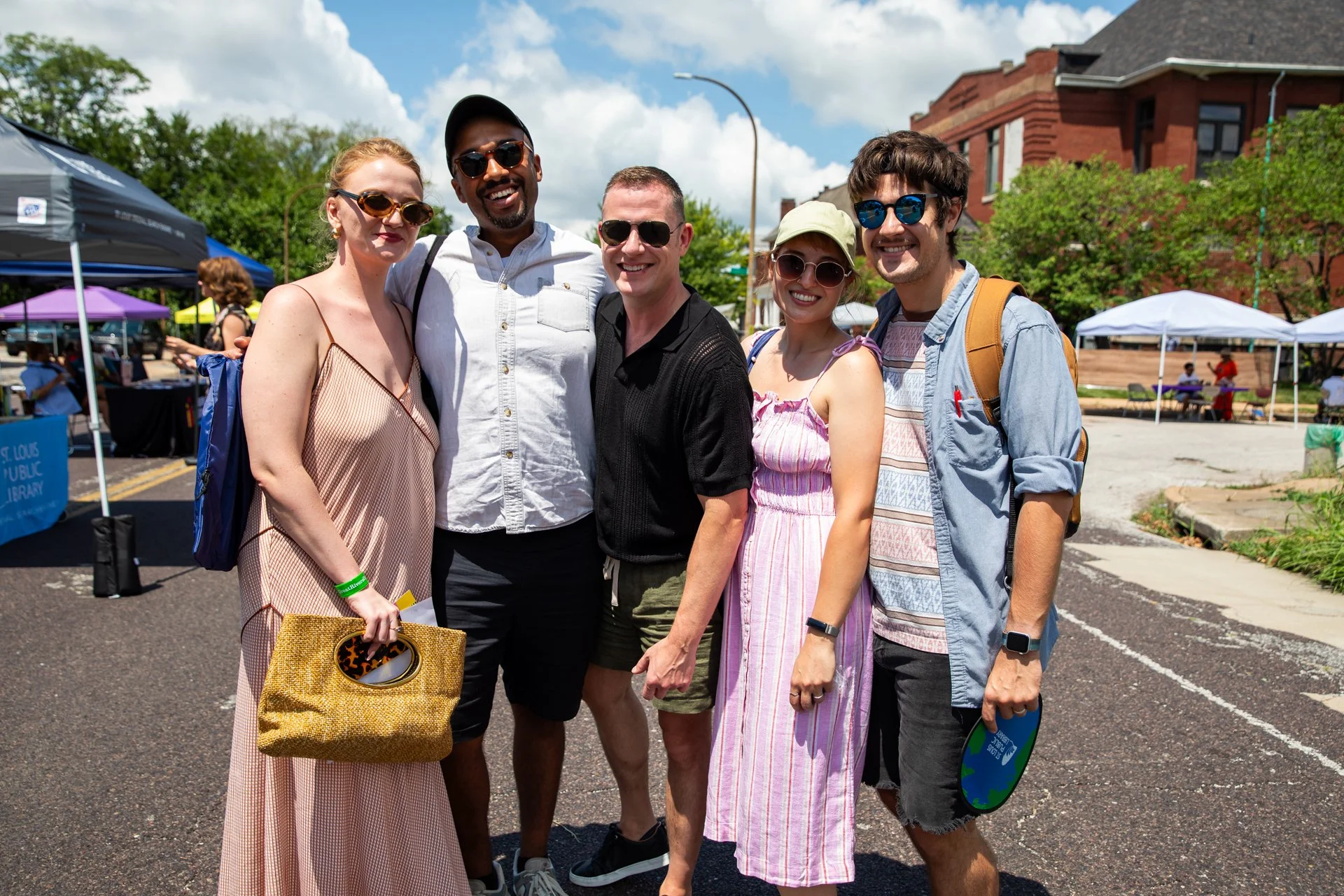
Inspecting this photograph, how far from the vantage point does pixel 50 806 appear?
3.34 meters

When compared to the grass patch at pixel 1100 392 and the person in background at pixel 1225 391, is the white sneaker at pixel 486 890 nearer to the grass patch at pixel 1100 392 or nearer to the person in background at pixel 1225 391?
the person in background at pixel 1225 391

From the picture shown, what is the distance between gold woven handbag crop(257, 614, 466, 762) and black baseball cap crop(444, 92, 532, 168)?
4.79 feet

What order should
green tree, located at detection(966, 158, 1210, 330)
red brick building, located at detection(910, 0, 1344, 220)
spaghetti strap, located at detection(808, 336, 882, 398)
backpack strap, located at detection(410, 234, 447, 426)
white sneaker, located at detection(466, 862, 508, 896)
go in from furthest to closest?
red brick building, located at detection(910, 0, 1344, 220)
green tree, located at detection(966, 158, 1210, 330)
white sneaker, located at detection(466, 862, 508, 896)
backpack strap, located at detection(410, 234, 447, 426)
spaghetti strap, located at detection(808, 336, 882, 398)

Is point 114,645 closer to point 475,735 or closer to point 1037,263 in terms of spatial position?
point 475,735

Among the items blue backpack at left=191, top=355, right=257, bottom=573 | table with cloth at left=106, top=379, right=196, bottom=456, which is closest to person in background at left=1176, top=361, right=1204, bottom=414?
table with cloth at left=106, top=379, right=196, bottom=456

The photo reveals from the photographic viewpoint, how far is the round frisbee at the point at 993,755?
2.16m

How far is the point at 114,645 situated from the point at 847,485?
4806 mm

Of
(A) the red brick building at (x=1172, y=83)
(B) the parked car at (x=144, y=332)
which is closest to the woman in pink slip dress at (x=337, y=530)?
(A) the red brick building at (x=1172, y=83)

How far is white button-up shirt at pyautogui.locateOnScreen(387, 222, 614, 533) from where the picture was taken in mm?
2600

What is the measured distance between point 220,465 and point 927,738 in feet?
6.06

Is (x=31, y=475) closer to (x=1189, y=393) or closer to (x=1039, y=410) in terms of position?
(x=1039, y=410)

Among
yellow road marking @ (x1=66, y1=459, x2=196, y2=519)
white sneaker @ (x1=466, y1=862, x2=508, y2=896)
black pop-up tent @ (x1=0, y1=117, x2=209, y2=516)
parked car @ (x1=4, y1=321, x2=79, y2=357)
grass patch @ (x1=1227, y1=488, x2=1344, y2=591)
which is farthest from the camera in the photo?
parked car @ (x1=4, y1=321, x2=79, y2=357)

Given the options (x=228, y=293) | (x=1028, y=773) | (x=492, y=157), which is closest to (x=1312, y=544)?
(x=1028, y=773)

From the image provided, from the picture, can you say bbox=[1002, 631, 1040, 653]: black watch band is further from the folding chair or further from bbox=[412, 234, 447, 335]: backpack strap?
the folding chair
